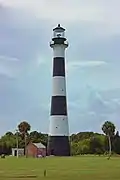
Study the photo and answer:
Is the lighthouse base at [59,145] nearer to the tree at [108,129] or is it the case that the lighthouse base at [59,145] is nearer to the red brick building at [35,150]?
the red brick building at [35,150]

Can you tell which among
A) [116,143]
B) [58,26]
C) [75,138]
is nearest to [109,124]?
[116,143]

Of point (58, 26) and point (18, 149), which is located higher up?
point (58, 26)

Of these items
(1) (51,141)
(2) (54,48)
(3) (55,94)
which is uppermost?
(2) (54,48)

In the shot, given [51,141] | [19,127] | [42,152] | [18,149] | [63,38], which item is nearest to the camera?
[51,141]

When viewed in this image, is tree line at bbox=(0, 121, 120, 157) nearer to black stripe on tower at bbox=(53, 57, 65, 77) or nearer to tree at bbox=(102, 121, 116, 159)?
tree at bbox=(102, 121, 116, 159)

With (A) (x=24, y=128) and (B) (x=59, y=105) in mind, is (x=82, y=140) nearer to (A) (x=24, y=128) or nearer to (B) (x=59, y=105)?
(A) (x=24, y=128)

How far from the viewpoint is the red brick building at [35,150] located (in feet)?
338

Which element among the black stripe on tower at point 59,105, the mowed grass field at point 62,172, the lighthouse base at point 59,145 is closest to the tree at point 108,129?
the lighthouse base at point 59,145

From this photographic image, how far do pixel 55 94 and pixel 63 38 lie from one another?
10.1m

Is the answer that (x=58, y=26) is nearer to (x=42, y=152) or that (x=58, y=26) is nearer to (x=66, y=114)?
(x=66, y=114)

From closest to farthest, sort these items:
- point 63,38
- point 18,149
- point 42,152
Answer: point 63,38
point 42,152
point 18,149

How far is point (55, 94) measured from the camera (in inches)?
3159

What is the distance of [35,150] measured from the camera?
348 ft

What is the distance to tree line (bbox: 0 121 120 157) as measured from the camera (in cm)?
11200
